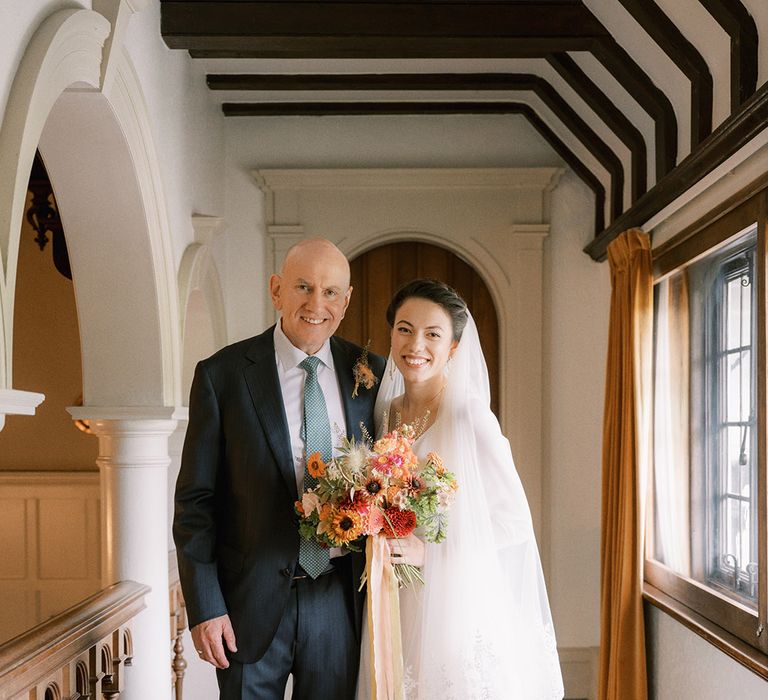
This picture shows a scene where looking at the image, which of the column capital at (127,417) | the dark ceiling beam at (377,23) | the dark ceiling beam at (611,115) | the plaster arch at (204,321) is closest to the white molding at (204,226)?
the plaster arch at (204,321)

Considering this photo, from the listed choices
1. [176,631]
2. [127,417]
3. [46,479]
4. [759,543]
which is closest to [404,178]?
[127,417]

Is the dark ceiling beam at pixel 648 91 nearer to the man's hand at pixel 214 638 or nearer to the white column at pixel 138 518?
the white column at pixel 138 518

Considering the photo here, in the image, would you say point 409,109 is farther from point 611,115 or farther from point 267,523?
point 267,523

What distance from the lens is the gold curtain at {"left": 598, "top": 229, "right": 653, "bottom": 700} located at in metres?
4.37

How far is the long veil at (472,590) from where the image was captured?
2605 millimetres

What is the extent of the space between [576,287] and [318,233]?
1.65 meters

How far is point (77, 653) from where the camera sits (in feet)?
8.50

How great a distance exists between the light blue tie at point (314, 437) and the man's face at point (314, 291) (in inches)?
3.9

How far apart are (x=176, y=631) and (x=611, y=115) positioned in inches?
126

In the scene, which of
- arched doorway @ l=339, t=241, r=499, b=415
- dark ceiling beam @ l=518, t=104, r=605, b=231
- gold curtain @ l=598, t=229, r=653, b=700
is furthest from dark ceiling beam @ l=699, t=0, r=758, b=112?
arched doorway @ l=339, t=241, r=499, b=415

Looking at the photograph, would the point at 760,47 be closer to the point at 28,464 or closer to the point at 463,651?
the point at 463,651

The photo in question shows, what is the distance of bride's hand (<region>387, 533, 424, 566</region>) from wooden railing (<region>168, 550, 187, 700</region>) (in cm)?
186

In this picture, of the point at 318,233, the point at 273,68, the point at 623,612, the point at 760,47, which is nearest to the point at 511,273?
the point at 318,233

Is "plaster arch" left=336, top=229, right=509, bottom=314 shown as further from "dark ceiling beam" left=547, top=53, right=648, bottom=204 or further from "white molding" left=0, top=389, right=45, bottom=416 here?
"white molding" left=0, top=389, right=45, bottom=416
